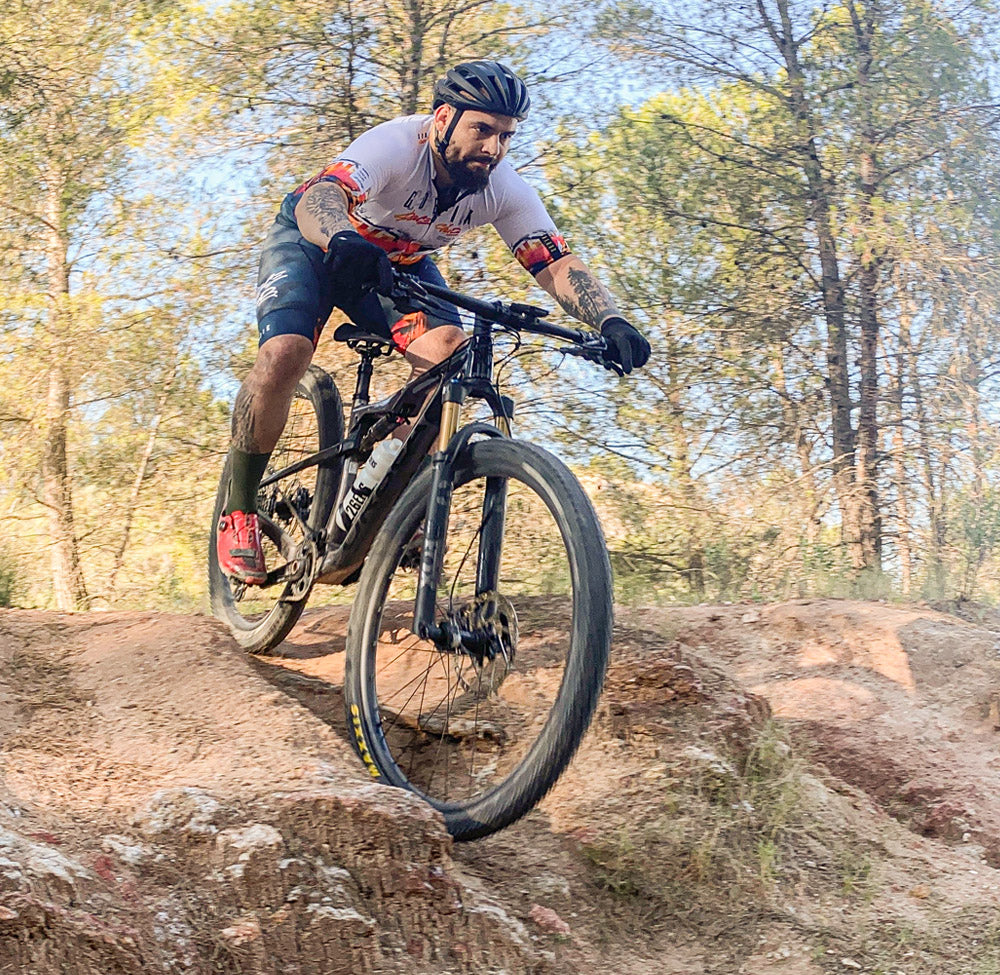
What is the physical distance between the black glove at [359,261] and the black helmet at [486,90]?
645 millimetres

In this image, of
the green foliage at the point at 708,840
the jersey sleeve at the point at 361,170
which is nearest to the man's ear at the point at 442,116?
the jersey sleeve at the point at 361,170

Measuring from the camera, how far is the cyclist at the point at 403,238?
3.41m

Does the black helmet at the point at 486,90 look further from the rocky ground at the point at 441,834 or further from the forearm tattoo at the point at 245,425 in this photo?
the rocky ground at the point at 441,834

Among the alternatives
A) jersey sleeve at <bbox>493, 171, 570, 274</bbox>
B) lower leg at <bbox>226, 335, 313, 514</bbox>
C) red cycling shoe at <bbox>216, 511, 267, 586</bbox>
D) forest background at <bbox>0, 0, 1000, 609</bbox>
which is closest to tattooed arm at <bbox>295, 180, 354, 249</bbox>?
lower leg at <bbox>226, 335, 313, 514</bbox>

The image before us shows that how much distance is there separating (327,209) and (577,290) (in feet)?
2.76

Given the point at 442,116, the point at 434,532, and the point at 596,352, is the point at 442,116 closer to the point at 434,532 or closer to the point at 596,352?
the point at 596,352

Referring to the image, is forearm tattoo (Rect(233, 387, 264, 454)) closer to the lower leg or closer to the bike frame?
the lower leg

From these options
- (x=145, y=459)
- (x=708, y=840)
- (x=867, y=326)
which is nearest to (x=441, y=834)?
(x=708, y=840)

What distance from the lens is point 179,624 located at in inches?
162

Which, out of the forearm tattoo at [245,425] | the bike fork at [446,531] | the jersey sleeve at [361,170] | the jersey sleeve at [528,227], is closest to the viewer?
the bike fork at [446,531]

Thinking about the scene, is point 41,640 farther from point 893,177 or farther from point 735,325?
point 893,177

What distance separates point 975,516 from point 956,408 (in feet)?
3.02

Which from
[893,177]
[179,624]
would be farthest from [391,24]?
[179,624]

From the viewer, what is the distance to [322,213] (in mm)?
3342
